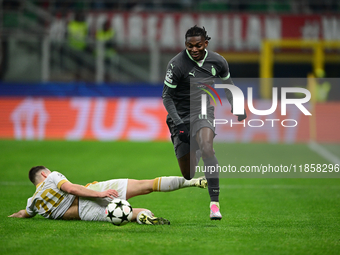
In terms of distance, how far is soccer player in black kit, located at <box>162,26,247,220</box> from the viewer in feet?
19.5

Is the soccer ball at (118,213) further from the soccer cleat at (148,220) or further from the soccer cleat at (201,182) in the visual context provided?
the soccer cleat at (201,182)

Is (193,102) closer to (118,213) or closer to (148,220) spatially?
(148,220)

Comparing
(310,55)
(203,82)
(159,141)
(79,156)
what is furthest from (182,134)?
(310,55)

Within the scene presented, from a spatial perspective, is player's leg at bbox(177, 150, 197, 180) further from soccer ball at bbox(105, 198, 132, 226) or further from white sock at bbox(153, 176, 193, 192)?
soccer ball at bbox(105, 198, 132, 226)

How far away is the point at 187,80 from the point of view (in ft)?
20.4

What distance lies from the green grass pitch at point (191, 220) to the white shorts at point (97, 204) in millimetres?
136

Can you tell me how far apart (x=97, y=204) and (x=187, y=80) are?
75.5 inches

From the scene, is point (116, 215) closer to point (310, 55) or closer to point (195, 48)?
point (195, 48)

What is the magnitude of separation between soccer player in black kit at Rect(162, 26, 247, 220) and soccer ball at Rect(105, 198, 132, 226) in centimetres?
114

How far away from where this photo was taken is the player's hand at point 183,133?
234 inches

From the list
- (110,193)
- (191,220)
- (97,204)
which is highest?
(110,193)

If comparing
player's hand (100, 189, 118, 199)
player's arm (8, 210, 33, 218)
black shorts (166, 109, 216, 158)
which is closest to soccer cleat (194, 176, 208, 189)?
black shorts (166, 109, 216, 158)

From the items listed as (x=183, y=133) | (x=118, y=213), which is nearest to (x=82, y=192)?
(x=118, y=213)

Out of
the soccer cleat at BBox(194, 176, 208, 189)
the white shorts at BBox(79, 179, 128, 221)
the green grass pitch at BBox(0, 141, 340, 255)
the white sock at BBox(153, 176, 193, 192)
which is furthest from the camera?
the soccer cleat at BBox(194, 176, 208, 189)
